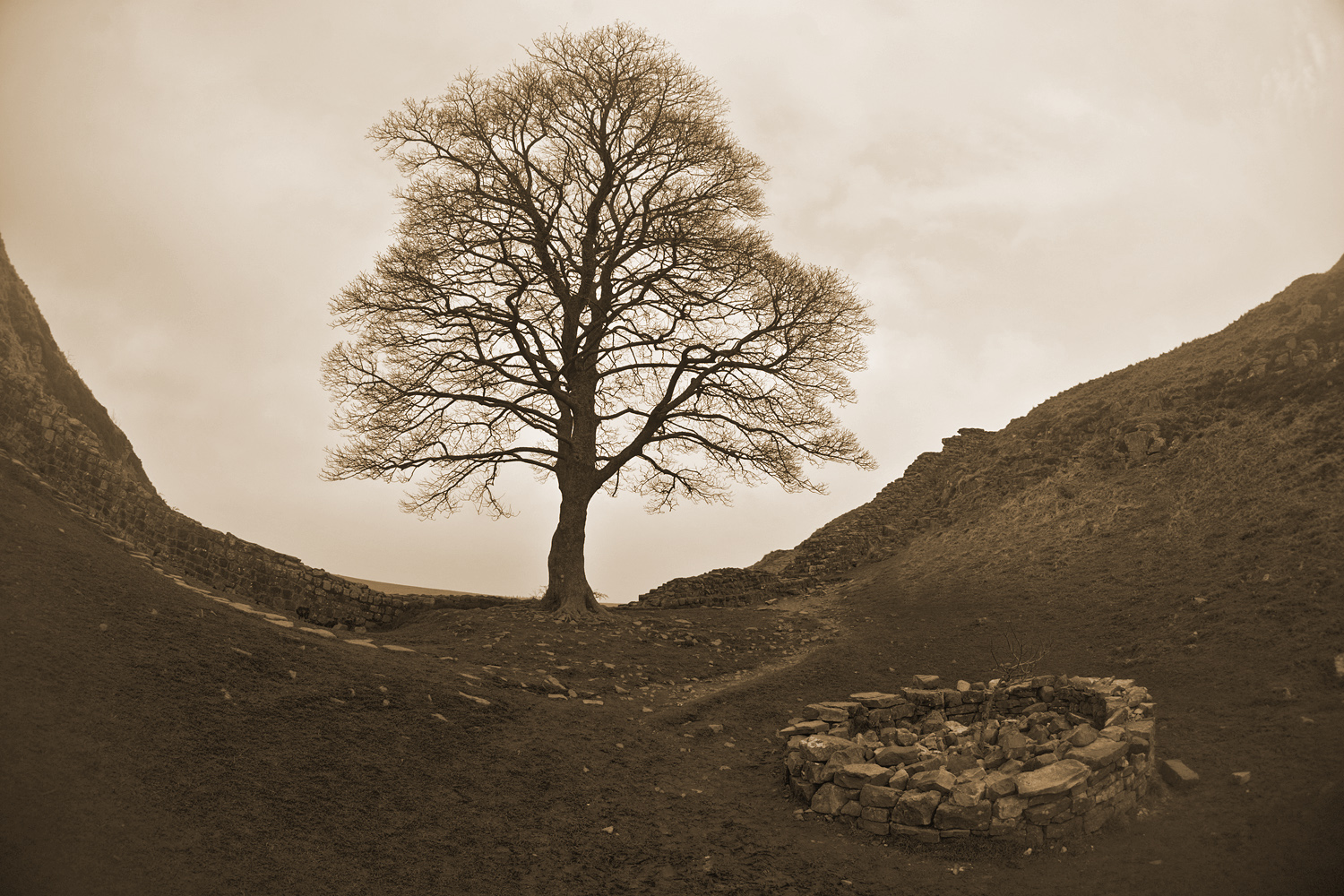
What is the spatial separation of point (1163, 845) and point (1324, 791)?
4.83 feet

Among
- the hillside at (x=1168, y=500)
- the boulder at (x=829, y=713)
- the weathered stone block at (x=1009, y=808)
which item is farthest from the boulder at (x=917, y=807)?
the hillside at (x=1168, y=500)

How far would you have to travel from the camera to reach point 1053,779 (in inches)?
281

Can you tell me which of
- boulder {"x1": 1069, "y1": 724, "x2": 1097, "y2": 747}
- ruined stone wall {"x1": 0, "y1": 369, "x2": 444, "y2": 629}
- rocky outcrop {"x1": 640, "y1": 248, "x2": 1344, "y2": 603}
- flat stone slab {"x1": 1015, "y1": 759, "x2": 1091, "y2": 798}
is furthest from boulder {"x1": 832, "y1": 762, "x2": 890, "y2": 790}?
ruined stone wall {"x1": 0, "y1": 369, "x2": 444, "y2": 629}

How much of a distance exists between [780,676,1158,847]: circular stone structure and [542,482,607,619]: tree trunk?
6858mm

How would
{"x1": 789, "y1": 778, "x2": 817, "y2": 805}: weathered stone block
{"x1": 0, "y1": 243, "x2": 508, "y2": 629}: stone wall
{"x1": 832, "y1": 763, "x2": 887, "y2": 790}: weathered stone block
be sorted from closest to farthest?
{"x1": 832, "y1": 763, "x2": 887, "y2": 790}: weathered stone block, {"x1": 789, "y1": 778, "x2": 817, "y2": 805}: weathered stone block, {"x1": 0, "y1": 243, "x2": 508, "y2": 629}: stone wall

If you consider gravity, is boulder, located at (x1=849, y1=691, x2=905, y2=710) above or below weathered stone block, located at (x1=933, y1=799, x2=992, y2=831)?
above

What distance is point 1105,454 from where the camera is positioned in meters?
19.3

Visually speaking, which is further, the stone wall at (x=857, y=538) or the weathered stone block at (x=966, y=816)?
the stone wall at (x=857, y=538)

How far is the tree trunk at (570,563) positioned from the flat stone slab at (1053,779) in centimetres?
965

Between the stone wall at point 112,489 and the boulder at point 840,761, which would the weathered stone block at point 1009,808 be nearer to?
the boulder at point 840,761

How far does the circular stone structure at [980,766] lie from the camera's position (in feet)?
23.1

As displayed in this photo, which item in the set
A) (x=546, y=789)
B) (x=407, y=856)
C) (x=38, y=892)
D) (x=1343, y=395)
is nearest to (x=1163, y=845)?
(x=546, y=789)

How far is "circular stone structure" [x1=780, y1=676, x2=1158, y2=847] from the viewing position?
704 centimetres

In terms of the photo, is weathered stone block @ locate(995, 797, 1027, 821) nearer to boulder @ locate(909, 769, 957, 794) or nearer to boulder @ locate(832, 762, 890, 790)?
boulder @ locate(909, 769, 957, 794)
